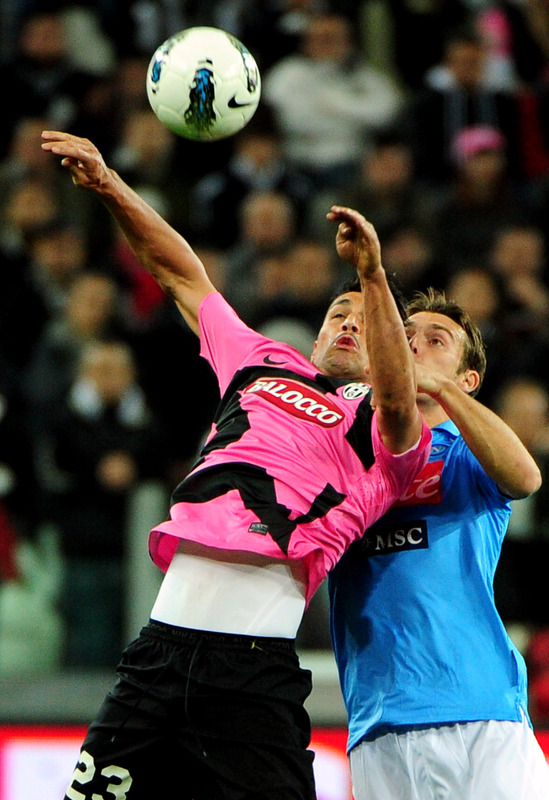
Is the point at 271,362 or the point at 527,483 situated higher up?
the point at 271,362

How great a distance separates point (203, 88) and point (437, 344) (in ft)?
3.84

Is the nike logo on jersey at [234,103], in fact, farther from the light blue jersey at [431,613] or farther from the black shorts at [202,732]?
the black shorts at [202,732]

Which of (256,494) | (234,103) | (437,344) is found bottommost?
(256,494)

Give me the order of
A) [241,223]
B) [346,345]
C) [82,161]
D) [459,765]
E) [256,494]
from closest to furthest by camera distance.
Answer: [256,494] → [459,765] → [82,161] → [346,345] → [241,223]

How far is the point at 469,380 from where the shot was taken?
4367mm

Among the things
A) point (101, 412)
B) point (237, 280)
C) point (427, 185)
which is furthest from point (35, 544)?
point (427, 185)

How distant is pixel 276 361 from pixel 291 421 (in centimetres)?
33

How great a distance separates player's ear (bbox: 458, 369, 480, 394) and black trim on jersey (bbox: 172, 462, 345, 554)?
0.77 m

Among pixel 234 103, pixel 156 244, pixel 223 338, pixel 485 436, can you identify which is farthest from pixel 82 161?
pixel 485 436

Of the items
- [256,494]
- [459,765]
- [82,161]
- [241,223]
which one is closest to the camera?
[256,494]

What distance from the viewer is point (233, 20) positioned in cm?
977

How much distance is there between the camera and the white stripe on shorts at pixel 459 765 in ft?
12.5

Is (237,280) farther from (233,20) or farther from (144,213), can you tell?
(144,213)

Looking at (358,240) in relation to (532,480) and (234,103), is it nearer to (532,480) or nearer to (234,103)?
(532,480)
